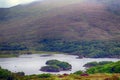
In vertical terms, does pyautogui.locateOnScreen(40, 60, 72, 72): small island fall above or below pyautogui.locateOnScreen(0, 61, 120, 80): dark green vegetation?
above

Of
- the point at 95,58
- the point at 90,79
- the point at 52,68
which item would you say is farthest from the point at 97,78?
Answer: the point at 95,58

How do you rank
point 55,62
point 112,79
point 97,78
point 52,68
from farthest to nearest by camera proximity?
point 55,62
point 52,68
point 97,78
point 112,79

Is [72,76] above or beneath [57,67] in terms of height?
beneath

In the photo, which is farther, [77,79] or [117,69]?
[117,69]

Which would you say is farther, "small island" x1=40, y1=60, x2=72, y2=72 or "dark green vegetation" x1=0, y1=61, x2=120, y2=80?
"small island" x1=40, y1=60, x2=72, y2=72

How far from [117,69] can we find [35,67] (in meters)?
79.9

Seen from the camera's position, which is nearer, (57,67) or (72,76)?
(72,76)

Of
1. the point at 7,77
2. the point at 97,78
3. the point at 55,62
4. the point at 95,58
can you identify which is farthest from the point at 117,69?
the point at 95,58

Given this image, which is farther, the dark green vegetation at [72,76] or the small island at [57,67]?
the small island at [57,67]

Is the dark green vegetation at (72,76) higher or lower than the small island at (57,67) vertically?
lower

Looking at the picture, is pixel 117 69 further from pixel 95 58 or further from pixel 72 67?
pixel 95 58

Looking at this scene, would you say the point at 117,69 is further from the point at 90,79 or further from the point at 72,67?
the point at 72,67

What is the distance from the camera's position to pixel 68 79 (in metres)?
58.8

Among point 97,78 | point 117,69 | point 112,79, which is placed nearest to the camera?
point 112,79
